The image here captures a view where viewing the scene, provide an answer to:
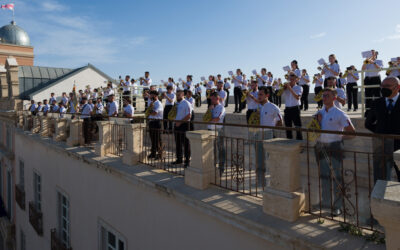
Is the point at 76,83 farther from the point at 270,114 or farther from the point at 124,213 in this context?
the point at 270,114

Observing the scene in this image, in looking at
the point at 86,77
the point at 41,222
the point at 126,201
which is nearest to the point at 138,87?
the point at 41,222

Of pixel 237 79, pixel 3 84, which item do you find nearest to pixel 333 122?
pixel 237 79

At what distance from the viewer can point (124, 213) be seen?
6.60m

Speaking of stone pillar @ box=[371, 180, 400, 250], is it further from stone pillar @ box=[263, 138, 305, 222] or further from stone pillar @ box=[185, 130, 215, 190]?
stone pillar @ box=[185, 130, 215, 190]

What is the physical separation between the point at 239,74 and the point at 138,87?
5495 millimetres

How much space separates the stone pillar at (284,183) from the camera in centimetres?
370

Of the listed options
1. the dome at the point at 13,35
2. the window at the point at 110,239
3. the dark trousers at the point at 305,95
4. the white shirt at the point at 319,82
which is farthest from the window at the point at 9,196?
the dome at the point at 13,35

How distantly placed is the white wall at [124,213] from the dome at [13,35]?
39993 millimetres

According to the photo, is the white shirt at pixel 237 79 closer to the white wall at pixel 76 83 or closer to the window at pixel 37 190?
the window at pixel 37 190

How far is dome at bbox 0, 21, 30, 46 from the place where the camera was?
43188 mm

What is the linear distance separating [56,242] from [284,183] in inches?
354

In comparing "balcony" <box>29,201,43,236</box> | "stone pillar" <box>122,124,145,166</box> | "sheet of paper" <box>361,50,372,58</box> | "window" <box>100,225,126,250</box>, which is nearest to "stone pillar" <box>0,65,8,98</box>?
"balcony" <box>29,201,43,236</box>

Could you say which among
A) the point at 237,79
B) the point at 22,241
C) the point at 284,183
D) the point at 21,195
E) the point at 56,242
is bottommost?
the point at 22,241

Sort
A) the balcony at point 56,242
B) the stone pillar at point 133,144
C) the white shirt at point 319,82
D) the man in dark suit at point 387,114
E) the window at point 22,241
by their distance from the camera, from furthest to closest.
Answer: the window at point 22,241, the white shirt at point 319,82, the balcony at point 56,242, the stone pillar at point 133,144, the man in dark suit at point 387,114
